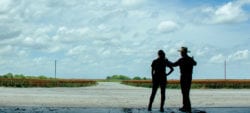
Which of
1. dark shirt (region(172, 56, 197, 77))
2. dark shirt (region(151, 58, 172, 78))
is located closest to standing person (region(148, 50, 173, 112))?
dark shirt (region(151, 58, 172, 78))

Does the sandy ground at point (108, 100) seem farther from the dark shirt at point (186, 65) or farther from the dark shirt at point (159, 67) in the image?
the dark shirt at point (186, 65)

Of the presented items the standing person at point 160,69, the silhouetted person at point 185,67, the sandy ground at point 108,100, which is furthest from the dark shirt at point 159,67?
the sandy ground at point 108,100

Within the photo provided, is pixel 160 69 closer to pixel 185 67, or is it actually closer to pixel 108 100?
pixel 185 67

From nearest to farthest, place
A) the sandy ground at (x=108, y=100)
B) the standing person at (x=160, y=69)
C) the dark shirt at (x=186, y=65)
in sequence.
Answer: the dark shirt at (x=186, y=65) → the standing person at (x=160, y=69) → the sandy ground at (x=108, y=100)

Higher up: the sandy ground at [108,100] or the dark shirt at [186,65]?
the dark shirt at [186,65]

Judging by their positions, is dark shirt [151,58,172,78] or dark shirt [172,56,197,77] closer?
dark shirt [172,56,197,77]

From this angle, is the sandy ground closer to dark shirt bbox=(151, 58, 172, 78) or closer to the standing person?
the standing person

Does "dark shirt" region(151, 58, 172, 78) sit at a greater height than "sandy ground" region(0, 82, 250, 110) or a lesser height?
greater

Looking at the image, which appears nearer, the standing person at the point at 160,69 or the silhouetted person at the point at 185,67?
the silhouetted person at the point at 185,67

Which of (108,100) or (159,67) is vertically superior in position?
(159,67)

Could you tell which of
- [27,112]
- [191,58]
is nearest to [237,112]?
[191,58]

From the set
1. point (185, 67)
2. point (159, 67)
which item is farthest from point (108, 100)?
point (185, 67)

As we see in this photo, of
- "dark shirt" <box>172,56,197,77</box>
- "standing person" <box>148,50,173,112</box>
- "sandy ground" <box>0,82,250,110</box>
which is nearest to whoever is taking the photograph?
"dark shirt" <box>172,56,197,77</box>

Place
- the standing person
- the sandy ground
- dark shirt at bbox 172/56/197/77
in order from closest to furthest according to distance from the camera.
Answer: dark shirt at bbox 172/56/197/77 → the standing person → the sandy ground
